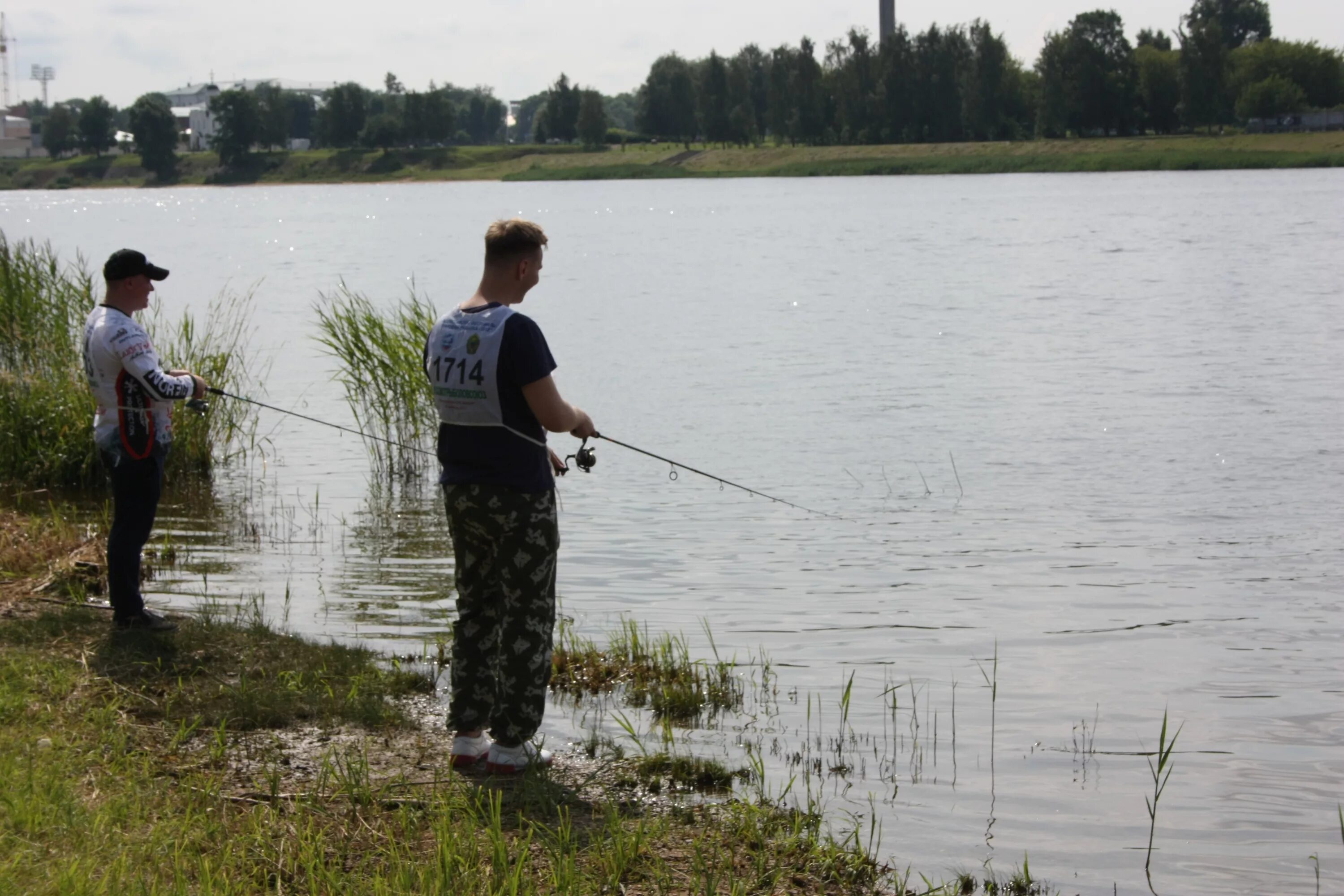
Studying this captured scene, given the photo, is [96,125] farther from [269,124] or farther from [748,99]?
[748,99]

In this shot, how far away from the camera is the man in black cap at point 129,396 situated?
22.6 ft

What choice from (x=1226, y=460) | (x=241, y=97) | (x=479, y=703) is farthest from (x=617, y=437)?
(x=241, y=97)

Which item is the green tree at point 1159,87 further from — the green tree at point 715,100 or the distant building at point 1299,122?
the green tree at point 715,100

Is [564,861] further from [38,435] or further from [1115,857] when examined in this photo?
[38,435]

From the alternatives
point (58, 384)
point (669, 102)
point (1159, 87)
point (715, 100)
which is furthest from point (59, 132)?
point (58, 384)

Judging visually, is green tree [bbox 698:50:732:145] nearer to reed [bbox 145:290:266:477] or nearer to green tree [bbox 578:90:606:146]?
green tree [bbox 578:90:606:146]

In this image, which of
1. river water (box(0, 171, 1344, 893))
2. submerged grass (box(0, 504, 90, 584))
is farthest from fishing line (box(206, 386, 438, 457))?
submerged grass (box(0, 504, 90, 584))

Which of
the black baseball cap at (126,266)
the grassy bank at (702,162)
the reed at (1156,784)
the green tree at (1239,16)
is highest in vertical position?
the green tree at (1239,16)

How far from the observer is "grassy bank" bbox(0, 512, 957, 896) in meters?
4.58

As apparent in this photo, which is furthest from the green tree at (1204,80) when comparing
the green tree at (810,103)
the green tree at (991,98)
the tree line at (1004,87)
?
the green tree at (810,103)

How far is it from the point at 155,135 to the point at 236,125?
Result: 831 centimetres

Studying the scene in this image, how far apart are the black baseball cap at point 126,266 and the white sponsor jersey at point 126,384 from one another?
0.17 m

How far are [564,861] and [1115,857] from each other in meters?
2.36

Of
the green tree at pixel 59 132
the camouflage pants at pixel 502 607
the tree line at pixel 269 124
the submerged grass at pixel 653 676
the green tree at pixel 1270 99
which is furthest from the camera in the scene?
the green tree at pixel 59 132
